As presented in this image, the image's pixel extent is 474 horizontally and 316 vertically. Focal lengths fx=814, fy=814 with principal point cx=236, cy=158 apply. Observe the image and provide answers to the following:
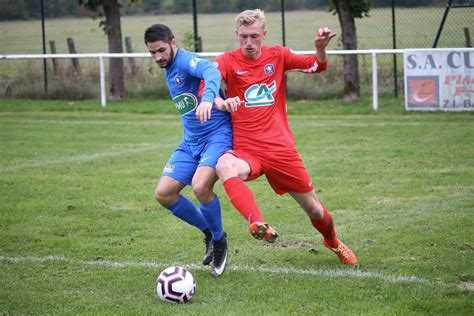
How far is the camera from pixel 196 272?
6.15 meters

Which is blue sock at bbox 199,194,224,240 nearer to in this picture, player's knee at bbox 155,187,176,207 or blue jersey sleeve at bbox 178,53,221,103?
player's knee at bbox 155,187,176,207

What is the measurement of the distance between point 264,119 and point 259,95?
0.66ft

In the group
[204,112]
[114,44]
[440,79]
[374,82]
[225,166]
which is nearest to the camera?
[204,112]

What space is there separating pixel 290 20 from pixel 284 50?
1585cm

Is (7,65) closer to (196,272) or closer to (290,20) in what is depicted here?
(290,20)

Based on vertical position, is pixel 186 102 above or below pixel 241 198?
above

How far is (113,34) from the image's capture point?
65.3 ft

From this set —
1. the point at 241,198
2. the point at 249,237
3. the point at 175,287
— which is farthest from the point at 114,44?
the point at 175,287

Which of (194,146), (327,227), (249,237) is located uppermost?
(194,146)

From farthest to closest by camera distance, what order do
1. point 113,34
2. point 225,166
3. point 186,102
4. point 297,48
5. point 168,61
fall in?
point 297,48 < point 113,34 < point 186,102 < point 168,61 < point 225,166

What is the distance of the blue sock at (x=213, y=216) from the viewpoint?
5.98m

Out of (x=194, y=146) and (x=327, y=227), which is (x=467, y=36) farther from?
(x=194, y=146)

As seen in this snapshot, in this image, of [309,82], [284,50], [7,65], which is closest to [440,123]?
[309,82]

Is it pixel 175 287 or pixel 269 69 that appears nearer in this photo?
pixel 175 287
